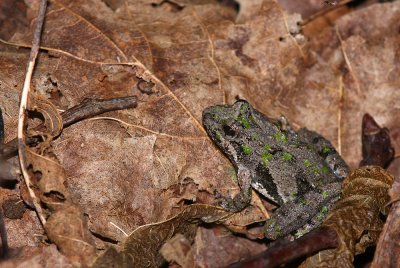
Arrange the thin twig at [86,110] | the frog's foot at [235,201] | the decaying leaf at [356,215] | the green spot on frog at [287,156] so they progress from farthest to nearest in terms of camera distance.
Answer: the green spot on frog at [287,156], the frog's foot at [235,201], the thin twig at [86,110], the decaying leaf at [356,215]

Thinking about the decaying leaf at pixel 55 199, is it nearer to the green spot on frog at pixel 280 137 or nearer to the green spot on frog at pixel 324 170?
the green spot on frog at pixel 280 137

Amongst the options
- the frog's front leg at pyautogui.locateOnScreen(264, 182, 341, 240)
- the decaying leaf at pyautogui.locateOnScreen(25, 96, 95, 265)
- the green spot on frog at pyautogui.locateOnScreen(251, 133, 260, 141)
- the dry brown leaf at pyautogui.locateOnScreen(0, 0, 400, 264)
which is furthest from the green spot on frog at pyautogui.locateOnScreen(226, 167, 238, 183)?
the decaying leaf at pyautogui.locateOnScreen(25, 96, 95, 265)

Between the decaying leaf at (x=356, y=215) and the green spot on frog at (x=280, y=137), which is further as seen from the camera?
the green spot on frog at (x=280, y=137)

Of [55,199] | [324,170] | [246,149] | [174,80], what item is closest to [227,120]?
[246,149]

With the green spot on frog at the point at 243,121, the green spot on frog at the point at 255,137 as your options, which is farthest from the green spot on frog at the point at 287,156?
the green spot on frog at the point at 243,121

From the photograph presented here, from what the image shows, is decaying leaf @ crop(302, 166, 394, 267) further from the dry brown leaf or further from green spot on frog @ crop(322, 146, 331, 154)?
the dry brown leaf

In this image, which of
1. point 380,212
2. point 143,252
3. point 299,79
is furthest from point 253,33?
point 143,252

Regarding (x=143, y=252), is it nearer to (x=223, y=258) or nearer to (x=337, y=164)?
(x=223, y=258)
